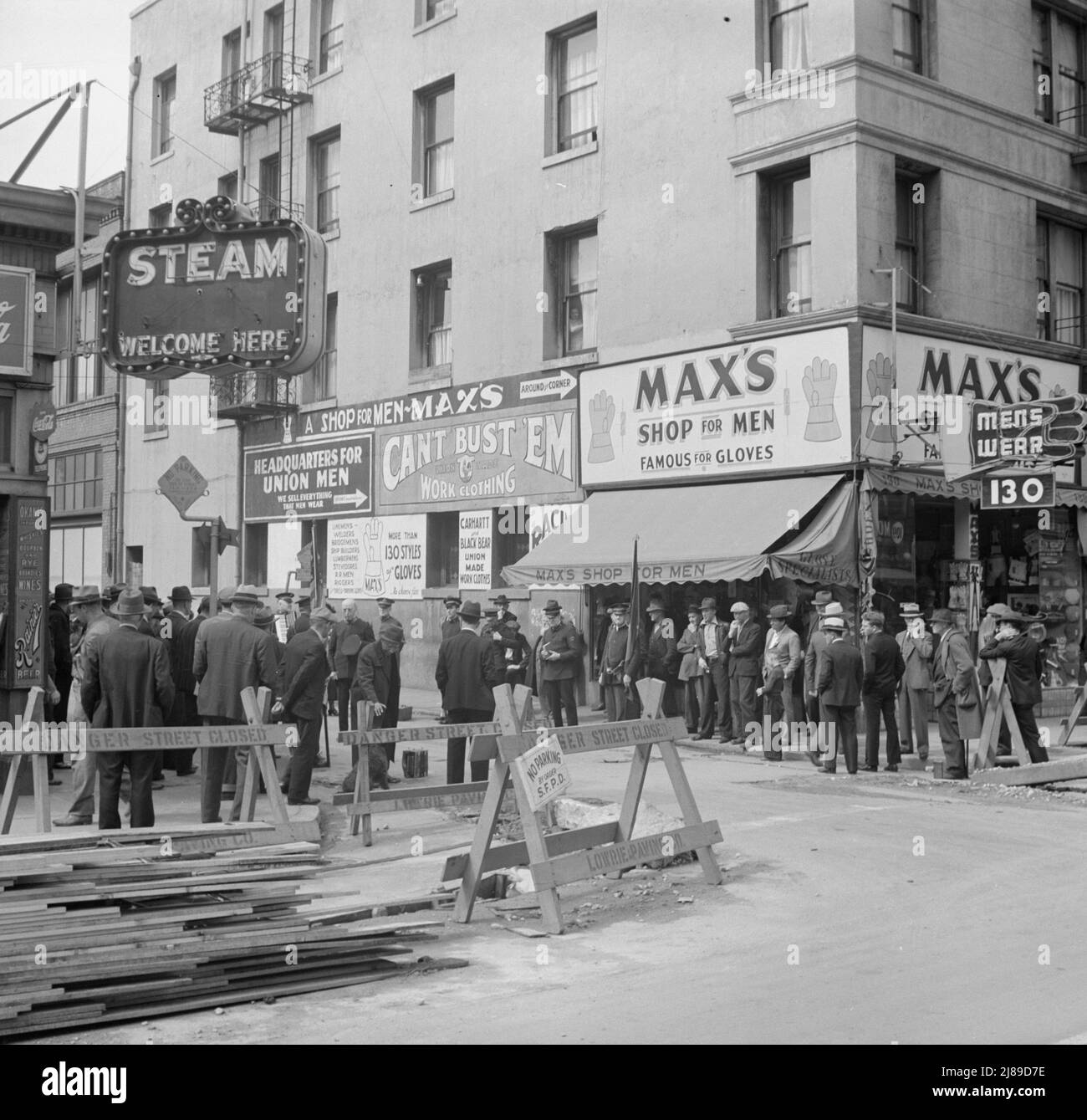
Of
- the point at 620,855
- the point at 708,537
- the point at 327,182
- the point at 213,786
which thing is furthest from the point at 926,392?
the point at 327,182

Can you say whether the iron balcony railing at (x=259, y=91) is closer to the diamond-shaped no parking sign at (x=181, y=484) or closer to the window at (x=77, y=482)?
the window at (x=77, y=482)

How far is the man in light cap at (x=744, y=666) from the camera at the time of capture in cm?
1770

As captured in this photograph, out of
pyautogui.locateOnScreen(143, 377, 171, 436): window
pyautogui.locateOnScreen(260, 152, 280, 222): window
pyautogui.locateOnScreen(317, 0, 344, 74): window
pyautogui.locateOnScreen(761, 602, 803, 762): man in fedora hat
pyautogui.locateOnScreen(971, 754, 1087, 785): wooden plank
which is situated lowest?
pyautogui.locateOnScreen(971, 754, 1087, 785): wooden plank

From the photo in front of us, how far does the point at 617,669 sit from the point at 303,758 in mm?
7382

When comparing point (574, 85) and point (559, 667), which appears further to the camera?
point (574, 85)

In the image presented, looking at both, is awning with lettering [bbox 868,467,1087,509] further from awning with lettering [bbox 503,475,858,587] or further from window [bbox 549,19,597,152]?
window [bbox 549,19,597,152]

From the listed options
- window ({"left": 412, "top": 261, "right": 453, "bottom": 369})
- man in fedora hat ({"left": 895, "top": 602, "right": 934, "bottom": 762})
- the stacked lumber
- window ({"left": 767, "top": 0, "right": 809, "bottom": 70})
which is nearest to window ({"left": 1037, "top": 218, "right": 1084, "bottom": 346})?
window ({"left": 767, "top": 0, "right": 809, "bottom": 70})

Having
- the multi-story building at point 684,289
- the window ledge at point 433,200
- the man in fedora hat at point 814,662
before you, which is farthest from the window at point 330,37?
the man in fedora hat at point 814,662

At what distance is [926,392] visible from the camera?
19.8m

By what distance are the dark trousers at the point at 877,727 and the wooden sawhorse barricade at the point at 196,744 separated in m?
7.37

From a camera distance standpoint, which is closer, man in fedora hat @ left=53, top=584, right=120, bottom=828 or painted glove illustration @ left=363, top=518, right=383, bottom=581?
man in fedora hat @ left=53, top=584, right=120, bottom=828

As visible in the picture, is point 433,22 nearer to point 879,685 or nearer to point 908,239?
point 908,239

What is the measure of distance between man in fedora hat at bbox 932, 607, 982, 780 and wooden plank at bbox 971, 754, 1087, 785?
860 millimetres

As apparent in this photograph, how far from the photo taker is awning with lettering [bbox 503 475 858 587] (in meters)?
18.6
